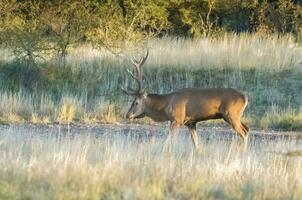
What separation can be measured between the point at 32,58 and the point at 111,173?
13.8 metres

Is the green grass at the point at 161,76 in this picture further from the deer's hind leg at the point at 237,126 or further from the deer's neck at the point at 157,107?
the deer's hind leg at the point at 237,126

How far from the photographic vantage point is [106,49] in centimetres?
2514

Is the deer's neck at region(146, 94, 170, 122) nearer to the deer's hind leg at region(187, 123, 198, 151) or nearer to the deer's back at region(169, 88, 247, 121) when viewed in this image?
the deer's back at region(169, 88, 247, 121)

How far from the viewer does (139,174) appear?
402 inches

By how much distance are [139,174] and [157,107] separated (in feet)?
18.3

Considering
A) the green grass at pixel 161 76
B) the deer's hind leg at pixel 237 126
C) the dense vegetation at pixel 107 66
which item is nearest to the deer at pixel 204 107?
the deer's hind leg at pixel 237 126

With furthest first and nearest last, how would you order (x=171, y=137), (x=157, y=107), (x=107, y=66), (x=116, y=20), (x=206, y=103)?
(x=116, y=20)
(x=107, y=66)
(x=157, y=107)
(x=206, y=103)
(x=171, y=137)

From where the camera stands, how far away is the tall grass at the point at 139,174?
947 centimetres

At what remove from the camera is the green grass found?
20.9 meters

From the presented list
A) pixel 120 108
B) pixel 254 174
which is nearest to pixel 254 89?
pixel 120 108

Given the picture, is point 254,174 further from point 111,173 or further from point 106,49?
point 106,49

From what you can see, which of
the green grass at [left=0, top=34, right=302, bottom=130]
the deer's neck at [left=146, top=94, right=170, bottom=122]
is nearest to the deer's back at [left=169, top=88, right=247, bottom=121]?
the deer's neck at [left=146, top=94, right=170, bottom=122]

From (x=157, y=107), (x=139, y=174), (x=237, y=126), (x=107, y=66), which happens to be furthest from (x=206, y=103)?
(x=107, y=66)

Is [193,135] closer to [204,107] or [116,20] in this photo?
[204,107]
